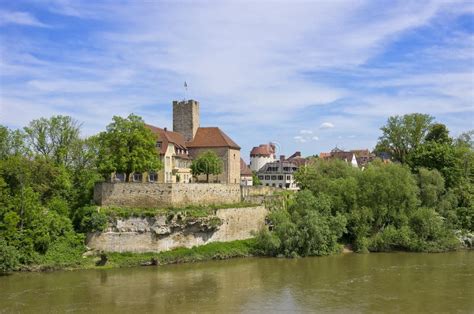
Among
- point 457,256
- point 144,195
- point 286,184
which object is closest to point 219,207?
point 144,195

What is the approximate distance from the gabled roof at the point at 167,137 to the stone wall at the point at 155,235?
9.81 meters

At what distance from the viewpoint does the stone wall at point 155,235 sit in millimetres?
35656

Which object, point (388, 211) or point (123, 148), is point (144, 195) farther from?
point (388, 211)

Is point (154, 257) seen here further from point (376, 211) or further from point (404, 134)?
point (404, 134)

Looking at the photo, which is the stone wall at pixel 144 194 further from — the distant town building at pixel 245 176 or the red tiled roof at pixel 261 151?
the red tiled roof at pixel 261 151

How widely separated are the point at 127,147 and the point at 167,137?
10.4 meters

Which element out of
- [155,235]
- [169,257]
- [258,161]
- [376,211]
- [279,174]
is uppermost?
[258,161]

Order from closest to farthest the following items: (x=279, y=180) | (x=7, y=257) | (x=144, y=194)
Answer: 1. (x=7, y=257)
2. (x=144, y=194)
3. (x=279, y=180)

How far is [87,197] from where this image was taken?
3928cm

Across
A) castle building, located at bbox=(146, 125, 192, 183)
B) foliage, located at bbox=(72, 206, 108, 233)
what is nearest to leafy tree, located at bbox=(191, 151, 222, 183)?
castle building, located at bbox=(146, 125, 192, 183)

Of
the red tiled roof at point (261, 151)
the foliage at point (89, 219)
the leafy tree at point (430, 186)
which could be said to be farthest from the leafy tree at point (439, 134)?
the foliage at point (89, 219)

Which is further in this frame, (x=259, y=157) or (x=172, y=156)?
(x=259, y=157)

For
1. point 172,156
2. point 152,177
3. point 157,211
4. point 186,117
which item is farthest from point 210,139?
point 157,211

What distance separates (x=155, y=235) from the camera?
3647cm
